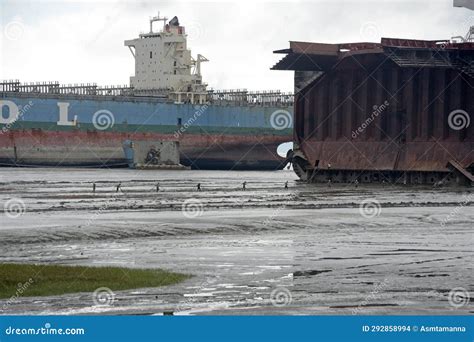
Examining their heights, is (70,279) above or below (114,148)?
below

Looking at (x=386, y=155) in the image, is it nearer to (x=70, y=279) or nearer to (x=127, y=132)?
(x=127, y=132)

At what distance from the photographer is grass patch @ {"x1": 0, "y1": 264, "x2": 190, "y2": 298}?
1741 centimetres

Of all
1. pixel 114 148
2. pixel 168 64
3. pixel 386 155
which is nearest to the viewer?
pixel 386 155

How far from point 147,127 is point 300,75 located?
30.8 metres

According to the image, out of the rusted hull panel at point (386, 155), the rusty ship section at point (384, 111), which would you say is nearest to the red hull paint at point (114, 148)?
the rusty ship section at point (384, 111)

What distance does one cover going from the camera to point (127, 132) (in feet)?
306

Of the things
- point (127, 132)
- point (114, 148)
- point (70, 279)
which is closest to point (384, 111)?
point (127, 132)

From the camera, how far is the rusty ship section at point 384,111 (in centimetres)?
5767

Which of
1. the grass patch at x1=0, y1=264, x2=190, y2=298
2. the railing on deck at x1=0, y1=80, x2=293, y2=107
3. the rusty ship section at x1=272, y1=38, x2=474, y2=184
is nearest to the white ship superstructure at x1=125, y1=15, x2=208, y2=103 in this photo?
the railing on deck at x1=0, y1=80, x2=293, y2=107

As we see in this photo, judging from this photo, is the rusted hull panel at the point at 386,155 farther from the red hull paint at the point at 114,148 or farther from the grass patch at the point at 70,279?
the grass patch at the point at 70,279

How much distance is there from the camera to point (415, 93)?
6078 centimetres

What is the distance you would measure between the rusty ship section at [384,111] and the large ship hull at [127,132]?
2844 cm

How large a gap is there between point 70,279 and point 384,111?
45.6 metres

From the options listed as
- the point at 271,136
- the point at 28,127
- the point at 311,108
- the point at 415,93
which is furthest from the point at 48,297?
the point at 271,136
